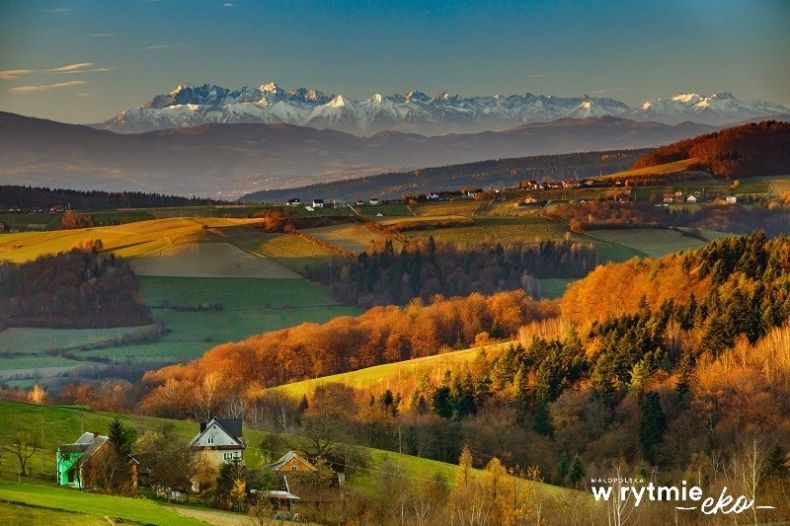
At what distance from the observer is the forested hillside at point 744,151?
148m

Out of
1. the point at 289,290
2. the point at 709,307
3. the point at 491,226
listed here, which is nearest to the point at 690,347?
the point at 709,307

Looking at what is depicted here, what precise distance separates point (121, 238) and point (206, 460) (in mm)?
69470

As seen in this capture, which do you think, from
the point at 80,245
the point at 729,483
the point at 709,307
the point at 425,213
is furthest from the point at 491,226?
the point at 729,483

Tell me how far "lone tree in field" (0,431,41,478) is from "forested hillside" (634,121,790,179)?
111 m

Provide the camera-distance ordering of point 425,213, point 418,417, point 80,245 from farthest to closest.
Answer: point 425,213
point 80,245
point 418,417

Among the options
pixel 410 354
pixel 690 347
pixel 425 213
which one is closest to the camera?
pixel 690 347

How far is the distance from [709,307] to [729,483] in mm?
25251

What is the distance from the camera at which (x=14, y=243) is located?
4252 inches

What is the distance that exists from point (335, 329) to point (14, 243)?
33.7 meters

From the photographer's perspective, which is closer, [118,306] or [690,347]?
[690,347]

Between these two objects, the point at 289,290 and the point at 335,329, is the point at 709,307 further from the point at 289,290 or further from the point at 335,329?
the point at 289,290

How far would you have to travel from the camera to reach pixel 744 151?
15312 centimetres

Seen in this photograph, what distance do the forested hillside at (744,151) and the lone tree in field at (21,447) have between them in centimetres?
11129

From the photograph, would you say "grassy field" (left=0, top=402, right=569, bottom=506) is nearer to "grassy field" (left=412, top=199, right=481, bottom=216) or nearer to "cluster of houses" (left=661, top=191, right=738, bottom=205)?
"grassy field" (left=412, top=199, right=481, bottom=216)
